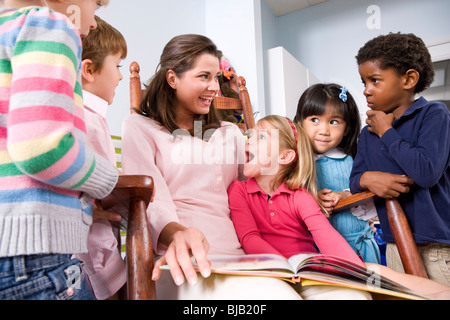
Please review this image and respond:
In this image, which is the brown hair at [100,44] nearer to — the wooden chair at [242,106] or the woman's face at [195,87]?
the woman's face at [195,87]

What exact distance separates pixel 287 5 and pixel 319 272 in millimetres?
3327

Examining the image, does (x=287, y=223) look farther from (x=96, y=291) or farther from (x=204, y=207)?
(x=96, y=291)

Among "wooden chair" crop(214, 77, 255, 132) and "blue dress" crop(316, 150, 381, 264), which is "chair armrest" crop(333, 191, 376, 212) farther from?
"wooden chair" crop(214, 77, 255, 132)

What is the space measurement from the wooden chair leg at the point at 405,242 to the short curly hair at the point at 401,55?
0.45m

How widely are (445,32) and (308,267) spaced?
125 inches

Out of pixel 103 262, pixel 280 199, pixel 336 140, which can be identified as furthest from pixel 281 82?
pixel 103 262

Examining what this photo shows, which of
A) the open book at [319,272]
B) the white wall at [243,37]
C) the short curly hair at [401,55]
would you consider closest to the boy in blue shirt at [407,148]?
the short curly hair at [401,55]

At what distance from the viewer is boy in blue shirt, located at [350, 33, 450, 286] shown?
91 centimetres

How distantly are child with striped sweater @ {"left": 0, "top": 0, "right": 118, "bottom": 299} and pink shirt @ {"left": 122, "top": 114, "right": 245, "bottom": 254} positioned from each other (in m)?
0.32

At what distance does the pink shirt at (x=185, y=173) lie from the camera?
0.88m

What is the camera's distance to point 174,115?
3.41 feet

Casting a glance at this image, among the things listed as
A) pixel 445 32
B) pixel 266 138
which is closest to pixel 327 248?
pixel 266 138

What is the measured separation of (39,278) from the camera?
18.3 inches

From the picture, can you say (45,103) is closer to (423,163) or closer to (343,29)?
(423,163)
